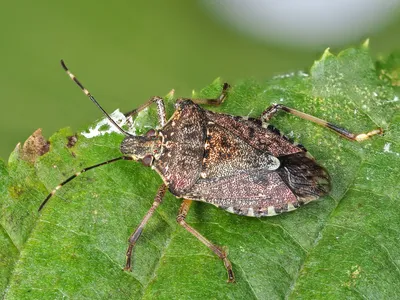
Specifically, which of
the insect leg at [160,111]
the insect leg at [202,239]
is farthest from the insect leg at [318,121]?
the insect leg at [202,239]

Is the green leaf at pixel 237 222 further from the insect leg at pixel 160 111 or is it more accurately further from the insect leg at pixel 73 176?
the insect leg at pixel 160 111

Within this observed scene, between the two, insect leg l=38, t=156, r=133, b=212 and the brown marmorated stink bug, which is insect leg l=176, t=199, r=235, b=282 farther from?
insect leg l=38, t=156, r=133, b=212

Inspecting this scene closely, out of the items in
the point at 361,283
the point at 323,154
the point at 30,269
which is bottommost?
the point at 361,283

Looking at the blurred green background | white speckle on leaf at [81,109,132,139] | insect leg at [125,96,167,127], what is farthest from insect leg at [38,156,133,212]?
the blurred green background

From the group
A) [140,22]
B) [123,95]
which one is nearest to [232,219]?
[123,95]

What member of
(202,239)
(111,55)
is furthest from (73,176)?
(111,55)

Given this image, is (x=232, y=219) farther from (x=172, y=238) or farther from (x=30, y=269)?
(x=30, y=269)

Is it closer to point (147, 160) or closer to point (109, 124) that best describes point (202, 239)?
point (147, 160)

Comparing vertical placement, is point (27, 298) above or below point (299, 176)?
above
